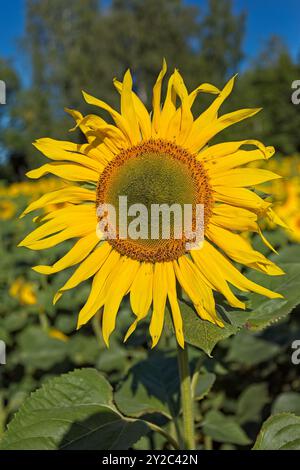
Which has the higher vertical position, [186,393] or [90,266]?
[90,266]

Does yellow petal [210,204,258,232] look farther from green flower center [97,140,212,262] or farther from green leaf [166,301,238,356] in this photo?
green leaf [166,301,238,356]

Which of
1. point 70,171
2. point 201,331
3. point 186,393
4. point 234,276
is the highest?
point 70,171

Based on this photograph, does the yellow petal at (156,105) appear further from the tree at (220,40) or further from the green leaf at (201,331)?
the tree at (220,40)

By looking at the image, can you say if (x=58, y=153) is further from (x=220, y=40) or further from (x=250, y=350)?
(x=220, y=40)

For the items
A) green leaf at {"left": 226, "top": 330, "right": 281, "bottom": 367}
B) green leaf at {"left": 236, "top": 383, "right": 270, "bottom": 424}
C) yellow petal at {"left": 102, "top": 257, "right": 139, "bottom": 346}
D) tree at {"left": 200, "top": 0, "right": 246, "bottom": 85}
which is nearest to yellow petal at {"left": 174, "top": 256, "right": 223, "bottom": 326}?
yellow petal at {"left": 102, "top": 257, "right": 139, "bottom": 346}

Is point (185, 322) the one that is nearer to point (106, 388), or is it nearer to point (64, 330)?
point (106, 388)

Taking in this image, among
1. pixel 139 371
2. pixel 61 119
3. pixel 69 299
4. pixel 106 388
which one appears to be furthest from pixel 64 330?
pixel 61 119

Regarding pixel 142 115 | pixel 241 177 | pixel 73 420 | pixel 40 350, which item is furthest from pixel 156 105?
pixel 40 350
